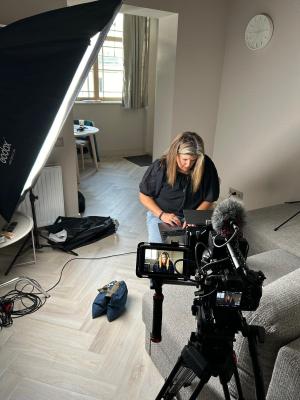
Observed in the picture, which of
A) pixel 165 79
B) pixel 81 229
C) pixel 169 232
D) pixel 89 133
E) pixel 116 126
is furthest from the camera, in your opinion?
pixel 116 126

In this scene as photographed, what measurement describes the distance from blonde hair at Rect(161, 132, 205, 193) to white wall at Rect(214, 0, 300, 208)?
124 cm

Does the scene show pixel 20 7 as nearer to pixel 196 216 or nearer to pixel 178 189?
pixel 178 189

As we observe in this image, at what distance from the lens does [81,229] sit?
264cm

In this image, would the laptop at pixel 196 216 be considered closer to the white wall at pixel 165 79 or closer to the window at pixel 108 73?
the white wall at pixel 165 79

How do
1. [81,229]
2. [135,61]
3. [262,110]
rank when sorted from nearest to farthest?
[81,229] → [262,110] → [135,61]

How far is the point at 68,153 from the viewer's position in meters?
2.69

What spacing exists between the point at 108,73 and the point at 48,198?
132 inches

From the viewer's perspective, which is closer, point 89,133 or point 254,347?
point 254,347

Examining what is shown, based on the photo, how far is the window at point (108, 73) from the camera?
4914 millimetres

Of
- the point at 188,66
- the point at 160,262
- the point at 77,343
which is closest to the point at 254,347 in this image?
the point at 160,262

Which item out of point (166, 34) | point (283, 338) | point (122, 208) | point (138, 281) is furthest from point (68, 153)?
point (283, 338)

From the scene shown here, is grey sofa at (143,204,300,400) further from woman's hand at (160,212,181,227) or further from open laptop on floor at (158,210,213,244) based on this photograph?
woman's hand at (160,212,181,227)

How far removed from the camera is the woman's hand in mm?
1874

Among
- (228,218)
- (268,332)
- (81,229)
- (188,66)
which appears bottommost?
(81,229)
